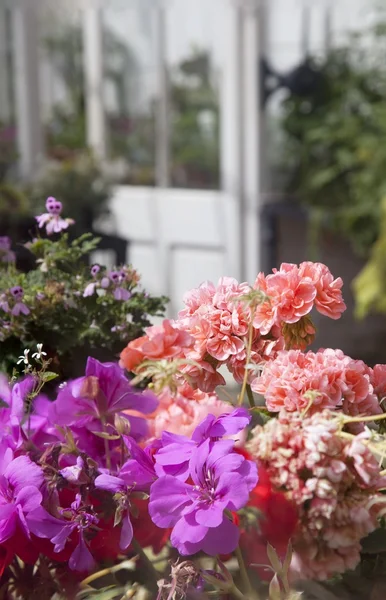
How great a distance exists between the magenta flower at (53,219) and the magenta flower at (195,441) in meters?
0.31

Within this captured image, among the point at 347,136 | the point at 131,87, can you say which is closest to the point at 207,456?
the point at 347,136

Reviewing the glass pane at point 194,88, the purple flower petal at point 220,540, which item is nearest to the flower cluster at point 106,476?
the purple flower petal at point 220,540

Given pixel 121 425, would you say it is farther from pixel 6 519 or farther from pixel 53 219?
pixel 53 219

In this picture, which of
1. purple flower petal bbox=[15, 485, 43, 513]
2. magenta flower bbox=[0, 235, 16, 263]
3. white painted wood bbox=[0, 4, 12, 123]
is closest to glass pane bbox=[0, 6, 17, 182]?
white painted wood bbox=[0, 4, 12, 123]

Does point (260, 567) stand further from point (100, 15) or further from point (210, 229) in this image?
point (100, 15)

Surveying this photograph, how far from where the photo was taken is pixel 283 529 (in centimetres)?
44

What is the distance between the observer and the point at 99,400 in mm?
542

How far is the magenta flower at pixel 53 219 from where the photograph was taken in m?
0.73

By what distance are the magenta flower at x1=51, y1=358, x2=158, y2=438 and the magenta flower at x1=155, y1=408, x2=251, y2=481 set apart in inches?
2.3

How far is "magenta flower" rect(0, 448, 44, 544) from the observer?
49 centimetres

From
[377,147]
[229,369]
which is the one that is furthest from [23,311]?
[377,147]

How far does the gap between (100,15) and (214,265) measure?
1428mm

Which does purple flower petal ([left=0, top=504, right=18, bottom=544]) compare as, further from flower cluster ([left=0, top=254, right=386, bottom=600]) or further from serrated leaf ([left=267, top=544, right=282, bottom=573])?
serrated leaf ([left=267, top=544, right=282, bottom=573])

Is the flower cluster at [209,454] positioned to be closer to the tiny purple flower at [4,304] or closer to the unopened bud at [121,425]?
the unopened bud at [121,425]
